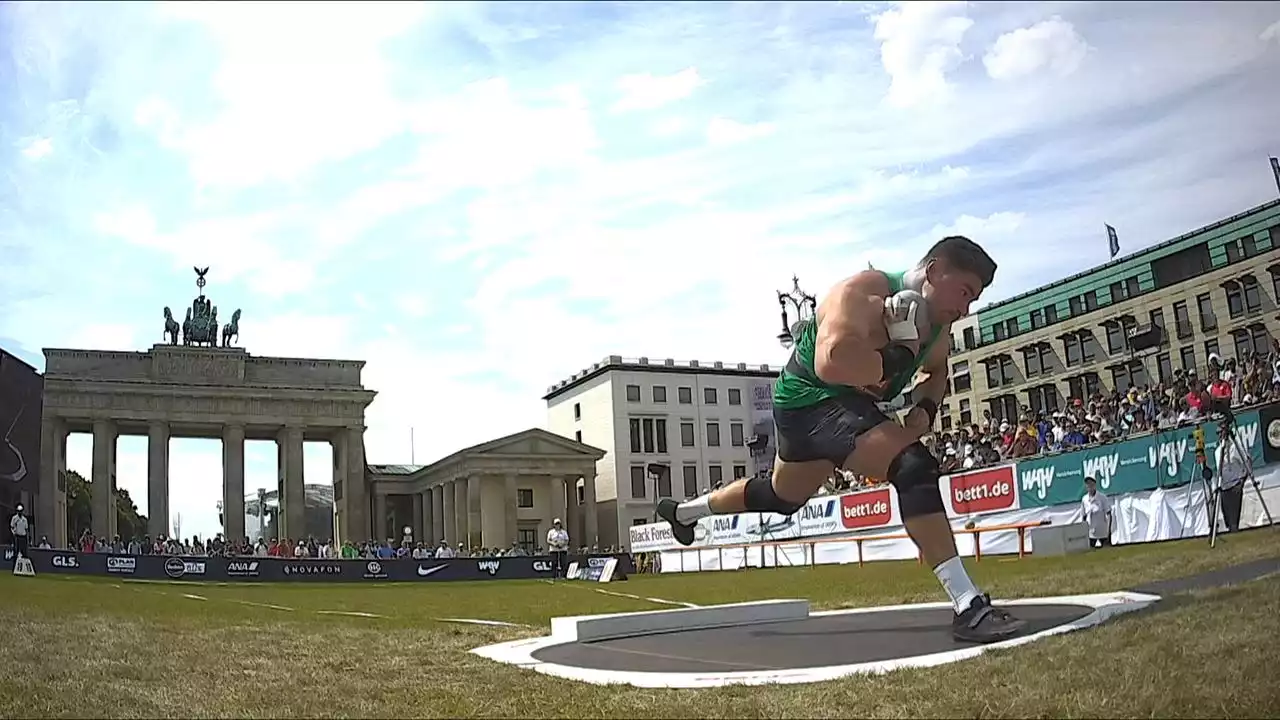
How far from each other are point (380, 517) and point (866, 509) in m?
52.4

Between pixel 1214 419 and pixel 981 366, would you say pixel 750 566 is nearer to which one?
pixel 981 366

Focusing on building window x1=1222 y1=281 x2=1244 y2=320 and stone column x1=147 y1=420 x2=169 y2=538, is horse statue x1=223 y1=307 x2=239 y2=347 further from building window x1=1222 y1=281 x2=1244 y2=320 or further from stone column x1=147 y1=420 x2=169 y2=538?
building window x1=1222 y1=281 x2=1244 y2=320

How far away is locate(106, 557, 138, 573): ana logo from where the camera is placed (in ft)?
102

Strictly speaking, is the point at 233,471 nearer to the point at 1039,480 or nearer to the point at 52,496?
the point at 52,496

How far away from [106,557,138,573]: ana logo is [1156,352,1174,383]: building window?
92.3 ft

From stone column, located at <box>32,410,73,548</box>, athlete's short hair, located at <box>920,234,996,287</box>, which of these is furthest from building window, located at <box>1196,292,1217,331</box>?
stone column, located at <box>32,410,73,548</box>

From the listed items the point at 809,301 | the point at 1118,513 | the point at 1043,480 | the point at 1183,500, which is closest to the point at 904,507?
the point at 809,301

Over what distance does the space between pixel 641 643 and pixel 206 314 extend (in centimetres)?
6196

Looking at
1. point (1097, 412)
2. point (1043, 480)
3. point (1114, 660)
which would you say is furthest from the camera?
point (1043, 480)

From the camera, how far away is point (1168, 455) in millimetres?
18250

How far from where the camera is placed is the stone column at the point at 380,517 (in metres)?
75.2

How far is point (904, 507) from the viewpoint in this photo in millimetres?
6379

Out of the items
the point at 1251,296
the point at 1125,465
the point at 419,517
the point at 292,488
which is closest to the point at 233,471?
the point at 292,488

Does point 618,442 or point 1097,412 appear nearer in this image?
point 1097,412
